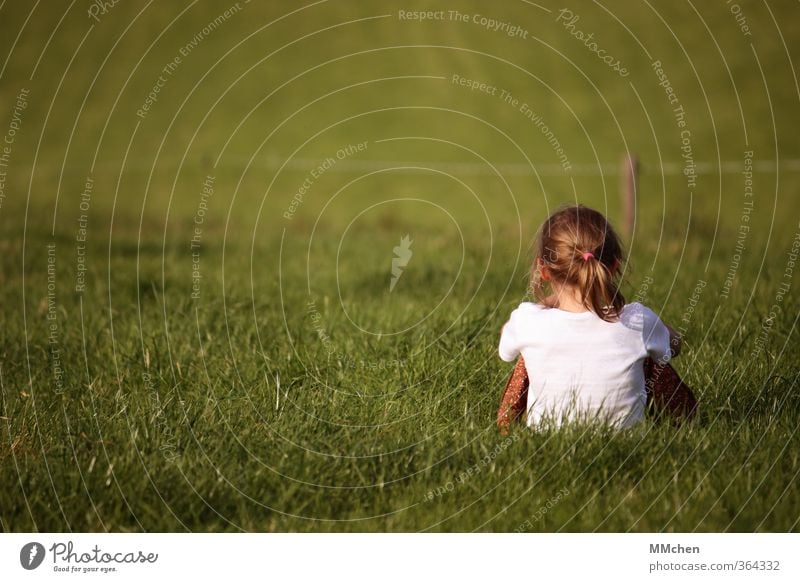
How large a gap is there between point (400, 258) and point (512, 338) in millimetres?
4091

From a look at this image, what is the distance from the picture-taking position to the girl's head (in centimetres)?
374

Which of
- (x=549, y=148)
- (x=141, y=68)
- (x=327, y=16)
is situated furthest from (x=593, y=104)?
(x=141, y=68)

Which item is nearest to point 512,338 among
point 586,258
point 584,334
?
point 584,334

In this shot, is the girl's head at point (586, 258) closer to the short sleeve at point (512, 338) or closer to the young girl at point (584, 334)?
the young girl at point (584, 334)

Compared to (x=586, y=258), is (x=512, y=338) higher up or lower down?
lower down

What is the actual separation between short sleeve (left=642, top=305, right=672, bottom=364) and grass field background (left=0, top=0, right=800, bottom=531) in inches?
13.8

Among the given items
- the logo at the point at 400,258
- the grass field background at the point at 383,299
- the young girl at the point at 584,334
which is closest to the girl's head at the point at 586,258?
the young girl at the point at 584,334

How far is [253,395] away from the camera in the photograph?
445cm

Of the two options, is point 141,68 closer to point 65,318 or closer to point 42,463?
point 65,318

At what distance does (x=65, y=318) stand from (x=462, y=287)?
2933 millimetres

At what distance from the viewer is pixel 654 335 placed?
12.3 ft

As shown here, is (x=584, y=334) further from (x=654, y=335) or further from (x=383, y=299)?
(x=383, y=299)
